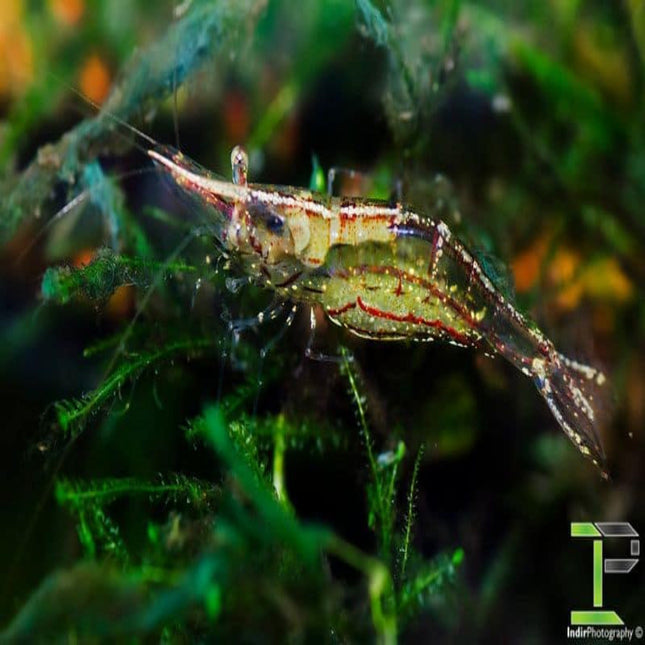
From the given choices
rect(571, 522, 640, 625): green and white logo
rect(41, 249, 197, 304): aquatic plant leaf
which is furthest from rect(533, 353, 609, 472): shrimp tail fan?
rect(41, 249, 197, 304): aquatic plant leaf

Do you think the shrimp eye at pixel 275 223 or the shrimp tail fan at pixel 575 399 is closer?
the shrimp eye at pixel 275 223

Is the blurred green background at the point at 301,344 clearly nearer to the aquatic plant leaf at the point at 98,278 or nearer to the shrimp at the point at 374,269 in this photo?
the aquatic plant leaf at the point at 98,278

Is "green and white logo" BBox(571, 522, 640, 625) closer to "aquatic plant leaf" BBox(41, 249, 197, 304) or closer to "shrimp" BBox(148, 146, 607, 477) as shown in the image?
"shrimp" BBox(148, 146, 607, 477)

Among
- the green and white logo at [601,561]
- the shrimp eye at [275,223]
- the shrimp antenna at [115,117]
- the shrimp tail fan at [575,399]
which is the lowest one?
the green and white logo at [601,561]

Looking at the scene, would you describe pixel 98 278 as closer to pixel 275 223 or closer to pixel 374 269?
pixel 275 223

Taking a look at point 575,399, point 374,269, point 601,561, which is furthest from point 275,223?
point 601,561

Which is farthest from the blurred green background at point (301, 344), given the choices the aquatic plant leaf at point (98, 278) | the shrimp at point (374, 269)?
the shrimp at point (374, 269)

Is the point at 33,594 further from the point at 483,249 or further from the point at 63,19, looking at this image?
the point at 63,19
